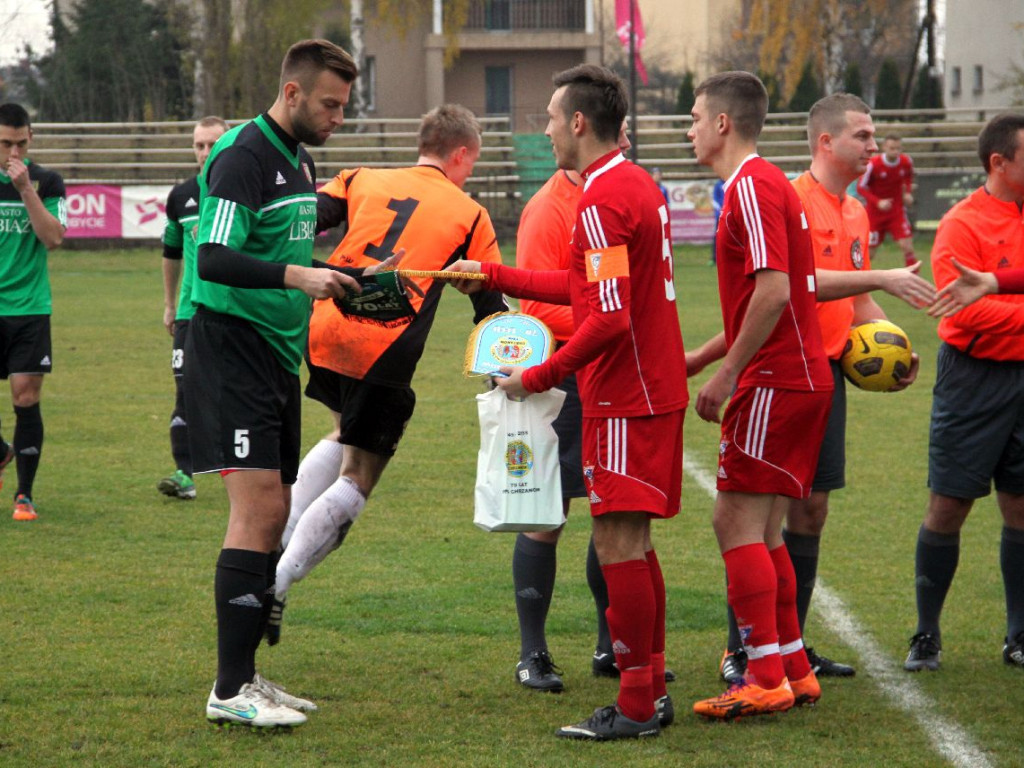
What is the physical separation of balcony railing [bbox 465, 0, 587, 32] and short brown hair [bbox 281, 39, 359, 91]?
4502 centimetres

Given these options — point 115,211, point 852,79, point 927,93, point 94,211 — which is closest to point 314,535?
point 115,211

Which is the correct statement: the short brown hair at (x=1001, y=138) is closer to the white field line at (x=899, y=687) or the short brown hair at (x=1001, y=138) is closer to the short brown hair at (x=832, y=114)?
the short brown hair at (x=832, y=114)

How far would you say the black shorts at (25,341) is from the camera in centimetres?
802

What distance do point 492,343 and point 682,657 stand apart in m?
1.66

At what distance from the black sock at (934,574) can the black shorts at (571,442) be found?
Result: 1416mm

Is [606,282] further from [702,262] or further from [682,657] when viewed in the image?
[702,262]

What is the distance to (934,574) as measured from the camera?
5.50 metres

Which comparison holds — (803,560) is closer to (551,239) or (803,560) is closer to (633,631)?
(633,631)

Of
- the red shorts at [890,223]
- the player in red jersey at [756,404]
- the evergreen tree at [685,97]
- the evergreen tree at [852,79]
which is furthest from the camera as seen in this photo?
the evergreen tree at [685,97]

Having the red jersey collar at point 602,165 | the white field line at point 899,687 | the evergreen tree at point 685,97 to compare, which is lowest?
the white field line at point 899,687

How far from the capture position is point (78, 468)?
9.43 metres

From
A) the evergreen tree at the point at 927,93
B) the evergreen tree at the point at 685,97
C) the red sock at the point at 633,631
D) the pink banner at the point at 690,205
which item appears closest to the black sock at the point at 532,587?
the red sock at the point at 633,631

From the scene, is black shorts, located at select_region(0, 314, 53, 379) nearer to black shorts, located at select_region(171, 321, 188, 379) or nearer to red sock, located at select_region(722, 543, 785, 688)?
black shorts, located at select_region(171, 321, 188, 379)

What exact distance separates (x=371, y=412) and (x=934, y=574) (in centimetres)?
234
